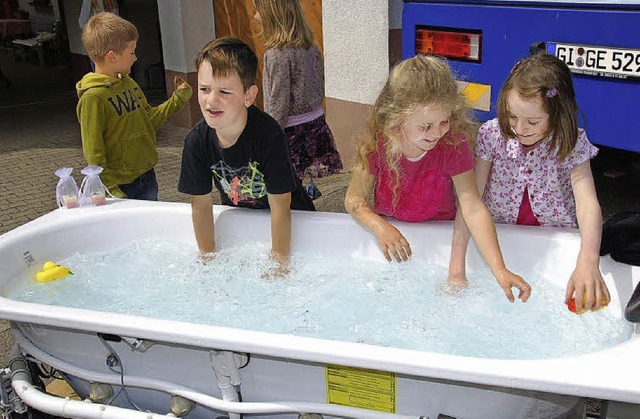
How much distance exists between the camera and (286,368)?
6.50ft

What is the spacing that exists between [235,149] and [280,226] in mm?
352

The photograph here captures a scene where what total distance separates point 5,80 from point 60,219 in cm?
861

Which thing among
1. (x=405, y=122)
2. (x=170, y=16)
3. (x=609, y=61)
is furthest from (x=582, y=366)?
(x=170, y=16)

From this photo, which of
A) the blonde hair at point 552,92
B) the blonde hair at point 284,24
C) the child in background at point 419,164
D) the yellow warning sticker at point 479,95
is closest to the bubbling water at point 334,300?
the child in background at point 419,164

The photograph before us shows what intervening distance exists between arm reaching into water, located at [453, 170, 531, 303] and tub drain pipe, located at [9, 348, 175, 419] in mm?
1136

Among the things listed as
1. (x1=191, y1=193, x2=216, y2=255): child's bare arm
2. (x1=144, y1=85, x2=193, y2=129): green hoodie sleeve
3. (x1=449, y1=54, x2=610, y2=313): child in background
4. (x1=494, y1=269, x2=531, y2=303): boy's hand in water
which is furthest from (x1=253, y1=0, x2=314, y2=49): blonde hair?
(x1=494, y1=269, x2=531, y2=303): boy's hand in water

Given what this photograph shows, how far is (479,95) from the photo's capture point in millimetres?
3270

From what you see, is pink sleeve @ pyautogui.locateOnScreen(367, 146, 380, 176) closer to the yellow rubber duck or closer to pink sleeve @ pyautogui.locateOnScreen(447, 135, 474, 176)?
pink sleeve @ pyautogui.locateOnScreen(447, 135, 474, 176)

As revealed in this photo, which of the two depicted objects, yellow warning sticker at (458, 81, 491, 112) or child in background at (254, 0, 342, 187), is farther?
child in background at (254, 0, 342, 187)

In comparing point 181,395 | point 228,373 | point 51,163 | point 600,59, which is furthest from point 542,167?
point 51,163

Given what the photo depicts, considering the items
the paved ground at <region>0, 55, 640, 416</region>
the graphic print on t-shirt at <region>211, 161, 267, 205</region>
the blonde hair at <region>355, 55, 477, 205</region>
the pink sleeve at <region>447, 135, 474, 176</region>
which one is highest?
the blonde hair at <region>355, 55, 477, 205</region>

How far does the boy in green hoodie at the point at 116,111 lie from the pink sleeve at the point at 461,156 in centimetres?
142

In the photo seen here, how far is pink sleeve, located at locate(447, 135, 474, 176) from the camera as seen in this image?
2.38 metres

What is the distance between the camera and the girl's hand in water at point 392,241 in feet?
8.00
